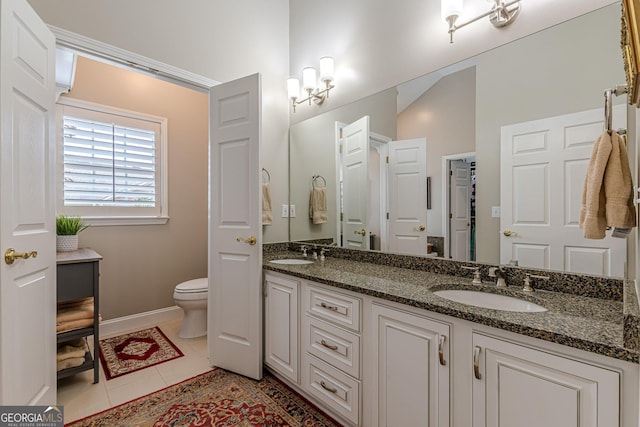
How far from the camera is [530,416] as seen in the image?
0.94 m

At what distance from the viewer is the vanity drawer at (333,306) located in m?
1.50

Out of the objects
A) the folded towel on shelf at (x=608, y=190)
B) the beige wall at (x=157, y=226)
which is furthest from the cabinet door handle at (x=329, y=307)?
the beige wall at (x=157, y=226)

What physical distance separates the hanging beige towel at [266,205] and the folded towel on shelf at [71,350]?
151 centimetres

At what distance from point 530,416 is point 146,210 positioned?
335cm

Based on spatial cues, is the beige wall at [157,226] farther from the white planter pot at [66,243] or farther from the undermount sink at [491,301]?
the undermount sink at [491,301]

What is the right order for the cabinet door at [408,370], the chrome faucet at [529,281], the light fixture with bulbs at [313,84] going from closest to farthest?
the cabinet door at [408,370] → the chrome faucet at [529,281] → the light fixture with bulbs at [313,84]

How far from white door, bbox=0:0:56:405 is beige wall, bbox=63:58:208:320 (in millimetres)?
1328

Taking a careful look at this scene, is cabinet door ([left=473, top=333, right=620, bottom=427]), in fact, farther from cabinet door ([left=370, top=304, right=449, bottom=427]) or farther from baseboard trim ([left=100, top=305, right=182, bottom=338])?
baseboard trim ([left=100, top=305, right=182, bottom=338])

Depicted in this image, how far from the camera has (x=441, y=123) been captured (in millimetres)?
1728

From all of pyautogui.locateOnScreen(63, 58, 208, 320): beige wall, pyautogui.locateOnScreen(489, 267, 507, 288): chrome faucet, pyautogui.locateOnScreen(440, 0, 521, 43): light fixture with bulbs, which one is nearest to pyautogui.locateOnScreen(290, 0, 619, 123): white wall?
pyautogui.locateOnScreen(440, 0, 521, 43): light fixture with bulbs

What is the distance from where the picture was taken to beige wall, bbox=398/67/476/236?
1.63m

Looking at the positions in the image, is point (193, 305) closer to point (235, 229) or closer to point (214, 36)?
point (235, 229)

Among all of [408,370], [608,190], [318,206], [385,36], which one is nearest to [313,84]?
[385,36]

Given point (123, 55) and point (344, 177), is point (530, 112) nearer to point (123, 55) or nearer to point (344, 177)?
point (344, 177)
